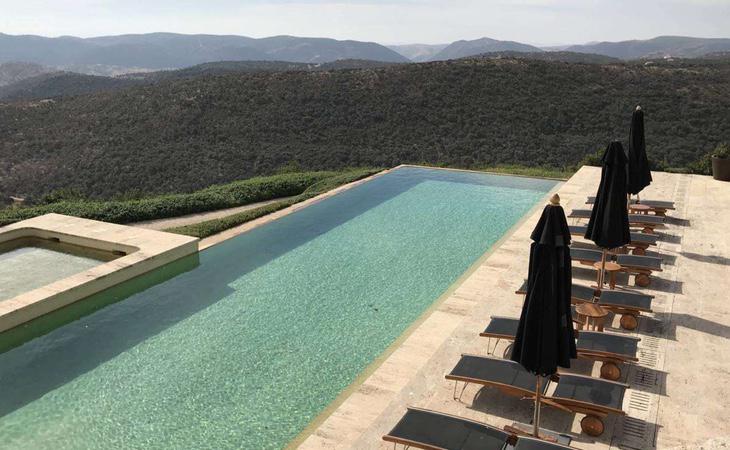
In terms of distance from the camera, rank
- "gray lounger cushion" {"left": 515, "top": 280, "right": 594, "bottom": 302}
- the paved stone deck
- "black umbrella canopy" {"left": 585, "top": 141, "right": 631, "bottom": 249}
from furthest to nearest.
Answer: "black umbrella canopy" {"left": 585, "top": 141, "right": 631, "bottom": 249} < "gray lounger cushion" {"left": 515, "top": 280, "right": 594, "bottom": 302} < the paved stone deck

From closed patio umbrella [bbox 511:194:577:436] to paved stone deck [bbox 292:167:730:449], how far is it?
1.00m

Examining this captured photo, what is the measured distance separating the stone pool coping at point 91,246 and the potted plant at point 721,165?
1547cm

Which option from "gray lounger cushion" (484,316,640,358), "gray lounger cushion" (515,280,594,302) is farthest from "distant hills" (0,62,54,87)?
"gray lounger cushion" (484,316,640,358)

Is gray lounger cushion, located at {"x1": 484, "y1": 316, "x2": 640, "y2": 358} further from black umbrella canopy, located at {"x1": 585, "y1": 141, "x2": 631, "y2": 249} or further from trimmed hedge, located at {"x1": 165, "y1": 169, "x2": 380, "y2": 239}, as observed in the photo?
trimmed hedge, located at {"x1": 165, "y1": 169, "x2": 380, "y2": 239}

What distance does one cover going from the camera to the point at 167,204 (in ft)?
55.4

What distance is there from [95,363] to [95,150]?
3266 centimetres

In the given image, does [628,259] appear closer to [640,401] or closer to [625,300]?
[625,300]

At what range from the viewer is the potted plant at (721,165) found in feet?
54.5

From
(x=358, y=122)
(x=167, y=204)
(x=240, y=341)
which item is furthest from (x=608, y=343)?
(x=358, y=122)

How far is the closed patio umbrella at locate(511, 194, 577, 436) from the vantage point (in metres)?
5.33

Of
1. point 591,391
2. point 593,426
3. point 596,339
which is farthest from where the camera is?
point 596,339

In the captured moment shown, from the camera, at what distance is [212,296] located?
408 inches

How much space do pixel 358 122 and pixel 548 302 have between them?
3319 cm

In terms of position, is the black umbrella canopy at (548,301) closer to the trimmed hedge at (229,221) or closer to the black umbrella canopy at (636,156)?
the black umbrella canopy at (636,156)
